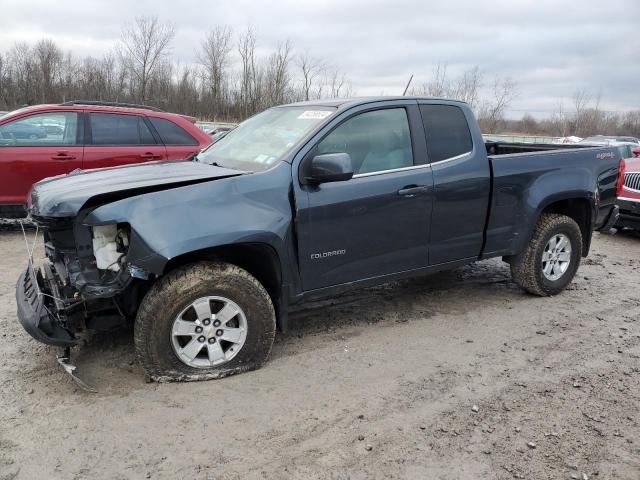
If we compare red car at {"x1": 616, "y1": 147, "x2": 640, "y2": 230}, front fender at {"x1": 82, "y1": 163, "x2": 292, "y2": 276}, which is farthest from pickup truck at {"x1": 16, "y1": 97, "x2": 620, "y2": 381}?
red car at {"x1": 616, "y1": 147, "x2": 640, "y2": 230}

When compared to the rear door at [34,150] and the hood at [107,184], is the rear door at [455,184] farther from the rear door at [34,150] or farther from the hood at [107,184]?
the rear door at [34,150]

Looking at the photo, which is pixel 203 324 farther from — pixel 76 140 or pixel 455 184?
pixel 76 140

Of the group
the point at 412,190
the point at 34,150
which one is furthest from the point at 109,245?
the point at 34,150

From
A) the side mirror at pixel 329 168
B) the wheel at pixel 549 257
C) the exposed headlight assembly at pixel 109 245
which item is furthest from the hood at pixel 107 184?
the wheel at pixel 549 257

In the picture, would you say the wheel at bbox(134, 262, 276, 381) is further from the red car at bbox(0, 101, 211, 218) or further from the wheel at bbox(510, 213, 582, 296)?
the red car at bbox(0, 101, 211, 218)

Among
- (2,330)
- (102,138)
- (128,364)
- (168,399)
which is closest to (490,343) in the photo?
(168,399)

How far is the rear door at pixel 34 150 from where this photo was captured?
6953 mm

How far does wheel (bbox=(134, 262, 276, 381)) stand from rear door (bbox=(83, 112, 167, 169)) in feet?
15.4

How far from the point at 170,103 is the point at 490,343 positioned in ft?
140

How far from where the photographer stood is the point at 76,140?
7.27 meters

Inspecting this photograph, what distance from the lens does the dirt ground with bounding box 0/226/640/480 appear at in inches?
106

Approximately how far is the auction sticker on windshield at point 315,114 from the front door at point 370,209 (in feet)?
0.53

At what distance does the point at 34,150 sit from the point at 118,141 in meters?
1.09

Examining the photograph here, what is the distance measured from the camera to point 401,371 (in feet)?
12.1
